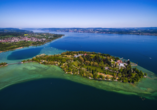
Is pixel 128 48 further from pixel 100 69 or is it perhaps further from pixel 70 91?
pixel 70 91

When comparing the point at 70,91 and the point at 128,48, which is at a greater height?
the point at 128,48

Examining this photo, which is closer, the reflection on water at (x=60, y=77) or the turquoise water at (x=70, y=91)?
the turquoise water at (x=70, y=91)

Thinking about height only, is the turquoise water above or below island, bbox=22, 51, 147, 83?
below

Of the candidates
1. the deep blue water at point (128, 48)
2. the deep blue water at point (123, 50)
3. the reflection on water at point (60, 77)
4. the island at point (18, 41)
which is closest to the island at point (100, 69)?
the reflection on water at point (60, 77)

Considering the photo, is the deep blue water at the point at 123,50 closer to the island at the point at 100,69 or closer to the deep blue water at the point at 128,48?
the deep blue water at the point at 128,48

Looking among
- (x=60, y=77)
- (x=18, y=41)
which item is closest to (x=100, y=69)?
(x=60, y=77)

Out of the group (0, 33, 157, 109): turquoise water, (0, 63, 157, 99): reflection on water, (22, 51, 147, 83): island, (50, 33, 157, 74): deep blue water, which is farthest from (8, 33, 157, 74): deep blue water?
(0, 33, 157, 109): turquoise water

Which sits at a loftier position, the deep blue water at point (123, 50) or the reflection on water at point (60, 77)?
the deep blue water at point (123, 50)

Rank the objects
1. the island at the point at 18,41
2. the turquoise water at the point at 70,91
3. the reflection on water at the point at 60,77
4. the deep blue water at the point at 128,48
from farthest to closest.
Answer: the island at the point at 18,41 < the deep blue water at the point at 128,48 < the reflection on water at the point at 60,77 < the turquoise water at the point at 70,91

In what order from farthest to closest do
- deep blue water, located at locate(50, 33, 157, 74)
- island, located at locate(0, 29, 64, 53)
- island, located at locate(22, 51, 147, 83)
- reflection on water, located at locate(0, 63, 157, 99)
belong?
island, located at locate(0, 29, 64, 53)
deep blue water, located at locate(50, 33, 157, 74)
island, located at locate(22, 51, 147, 83)
reflection on water, located at locate(0, 63, 157, 99)

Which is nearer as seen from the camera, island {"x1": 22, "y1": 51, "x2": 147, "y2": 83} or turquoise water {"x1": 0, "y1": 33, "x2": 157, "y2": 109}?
turquoise water {"x1": 0, "y1": 33, "x2": 157, "y2": 109}

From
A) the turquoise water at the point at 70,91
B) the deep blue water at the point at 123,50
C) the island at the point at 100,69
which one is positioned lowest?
the turquoise water at the point at 70,91

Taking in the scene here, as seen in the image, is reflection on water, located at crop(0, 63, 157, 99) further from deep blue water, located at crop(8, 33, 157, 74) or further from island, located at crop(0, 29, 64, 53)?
island, located at crop(0, 29, 64, 53)
